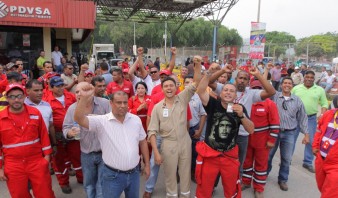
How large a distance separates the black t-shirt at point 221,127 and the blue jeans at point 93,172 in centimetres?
140

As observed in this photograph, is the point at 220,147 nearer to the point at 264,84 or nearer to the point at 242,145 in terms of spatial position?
the point at 242,145

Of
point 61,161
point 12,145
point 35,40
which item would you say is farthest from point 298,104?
point 35,40

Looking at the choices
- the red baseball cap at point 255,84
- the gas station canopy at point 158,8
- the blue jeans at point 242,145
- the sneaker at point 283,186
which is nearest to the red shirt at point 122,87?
the red baseball cap at point 255,84

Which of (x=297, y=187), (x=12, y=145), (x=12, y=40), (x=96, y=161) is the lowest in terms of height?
(x=297, y=187)

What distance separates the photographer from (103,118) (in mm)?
2928

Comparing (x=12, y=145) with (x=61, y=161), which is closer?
(x=12, y=145)

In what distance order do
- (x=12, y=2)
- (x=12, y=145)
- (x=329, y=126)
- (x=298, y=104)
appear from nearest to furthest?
1. (x=12, y=145)
2. (x=329, y=126)
3. (x=298, y=104)
4. (x=12, y=2)

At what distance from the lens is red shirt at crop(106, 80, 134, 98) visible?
5.61m

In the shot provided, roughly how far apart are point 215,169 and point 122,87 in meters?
2.96

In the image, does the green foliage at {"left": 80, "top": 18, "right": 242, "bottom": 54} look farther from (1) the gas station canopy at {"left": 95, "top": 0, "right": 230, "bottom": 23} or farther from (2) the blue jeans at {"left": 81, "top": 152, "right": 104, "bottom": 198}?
(2) the blue jeans at {"left": 81, "top": 152, "right": 104, "bottom": 198}

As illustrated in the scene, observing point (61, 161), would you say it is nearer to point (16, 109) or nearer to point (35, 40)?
point (16, 109)

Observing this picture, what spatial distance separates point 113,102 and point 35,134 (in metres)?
Answer: 1.16

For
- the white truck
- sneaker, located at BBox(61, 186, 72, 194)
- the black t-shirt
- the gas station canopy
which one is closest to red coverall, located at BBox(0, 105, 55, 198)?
sneaker, located at BBox(61, 186, 72, 194)

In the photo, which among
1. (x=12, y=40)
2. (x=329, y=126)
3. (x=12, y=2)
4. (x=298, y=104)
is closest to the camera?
(x=329, y=126)
